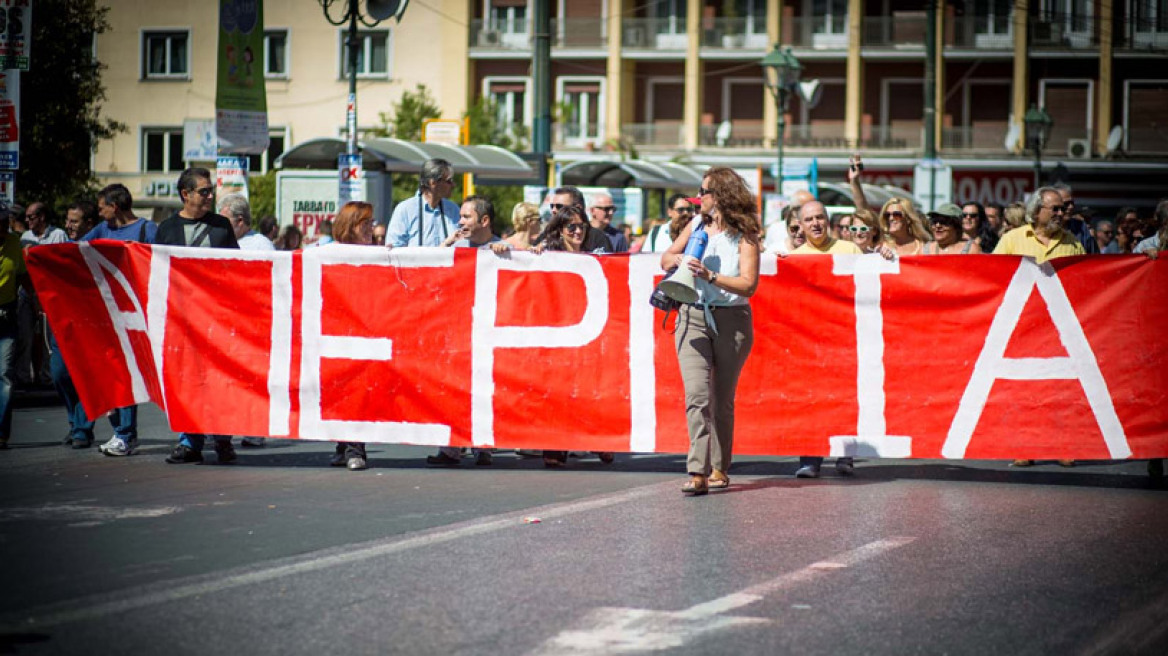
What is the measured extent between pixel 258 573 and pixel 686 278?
128 inches

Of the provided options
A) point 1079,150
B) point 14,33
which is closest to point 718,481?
point 14,33

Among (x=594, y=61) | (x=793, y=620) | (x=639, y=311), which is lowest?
(x=793, y=620)

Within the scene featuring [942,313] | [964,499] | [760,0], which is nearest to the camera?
[964,499]

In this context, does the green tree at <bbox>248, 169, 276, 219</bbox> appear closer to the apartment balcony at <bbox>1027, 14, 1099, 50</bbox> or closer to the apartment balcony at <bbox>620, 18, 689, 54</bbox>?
the apartment balcony at <bbox>620, 18, 689, 54</bbox>

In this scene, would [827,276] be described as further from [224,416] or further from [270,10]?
[270,10]

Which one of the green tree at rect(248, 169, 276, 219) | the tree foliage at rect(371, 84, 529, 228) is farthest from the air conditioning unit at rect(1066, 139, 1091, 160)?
the green tree at rect(248, 169, 276, 219)

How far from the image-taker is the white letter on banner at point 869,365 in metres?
10.5

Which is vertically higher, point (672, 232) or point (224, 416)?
point (672, 232)

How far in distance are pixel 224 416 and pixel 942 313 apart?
474 centimetres

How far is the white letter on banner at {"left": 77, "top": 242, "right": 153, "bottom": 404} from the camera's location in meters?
11.3

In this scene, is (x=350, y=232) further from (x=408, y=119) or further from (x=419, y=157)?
(x=408, y=119)

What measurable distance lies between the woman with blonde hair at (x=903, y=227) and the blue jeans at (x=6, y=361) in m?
6.38

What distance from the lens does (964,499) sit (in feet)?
30.6

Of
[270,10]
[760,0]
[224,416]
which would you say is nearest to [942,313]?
[224,416]
